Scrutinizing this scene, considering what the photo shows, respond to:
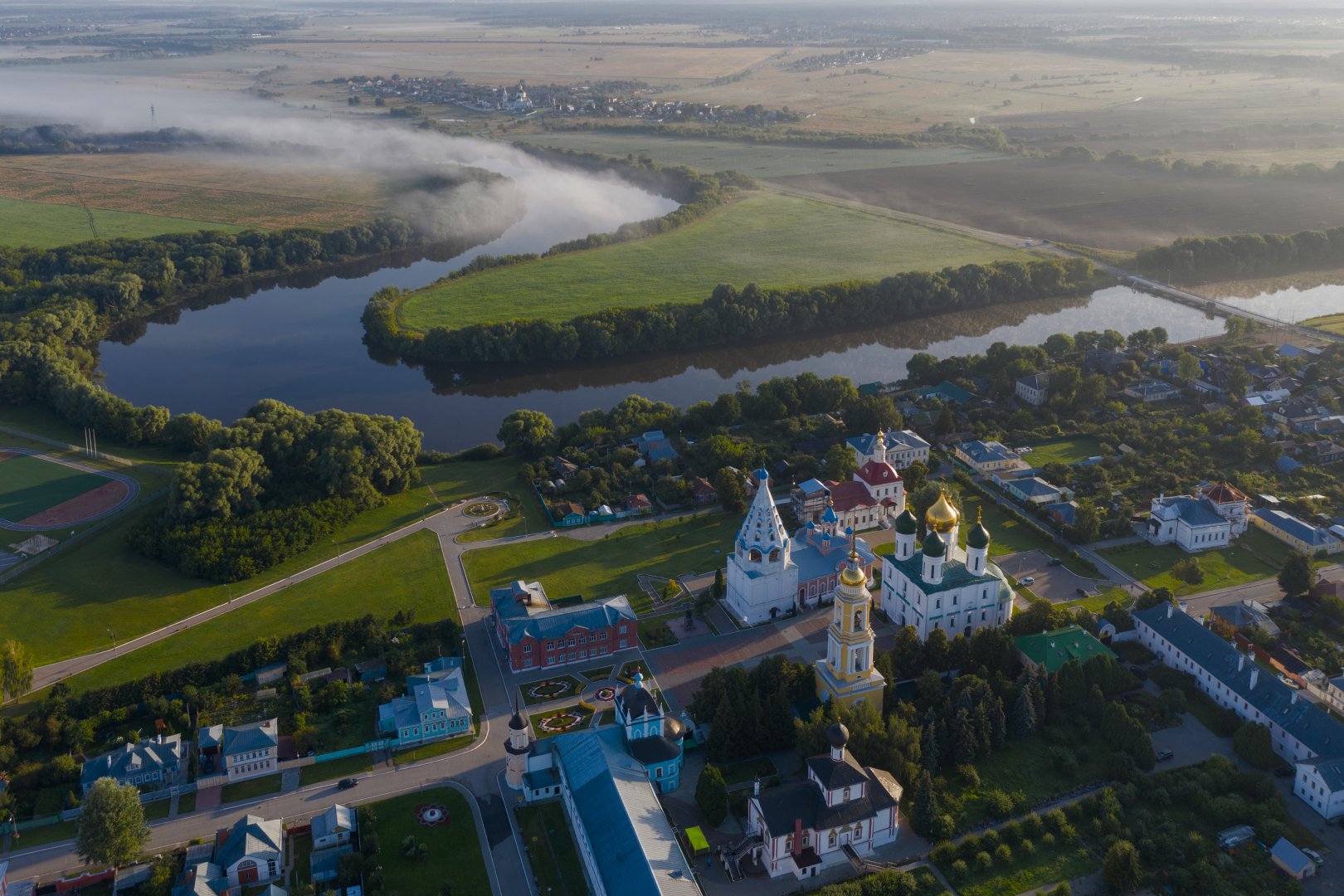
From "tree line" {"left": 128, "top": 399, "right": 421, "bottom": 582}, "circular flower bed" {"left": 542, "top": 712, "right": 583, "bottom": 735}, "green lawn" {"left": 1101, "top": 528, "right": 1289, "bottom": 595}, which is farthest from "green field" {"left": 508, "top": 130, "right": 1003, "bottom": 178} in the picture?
"circular flower bed" {"left": 542, "top": 712, "right": 583, "bottom": 735}

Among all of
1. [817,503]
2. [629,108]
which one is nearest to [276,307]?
[817,503]

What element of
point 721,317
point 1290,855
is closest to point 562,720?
point 1290,855

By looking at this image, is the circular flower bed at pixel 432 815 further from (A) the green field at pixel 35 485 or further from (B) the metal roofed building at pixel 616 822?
(A) the green field at pixel 35 485

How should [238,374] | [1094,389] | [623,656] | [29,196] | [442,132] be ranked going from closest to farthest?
[623,656] < [1094,389] < [238,374] < [29,196] < [442,132]

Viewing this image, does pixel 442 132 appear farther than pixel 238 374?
Yes

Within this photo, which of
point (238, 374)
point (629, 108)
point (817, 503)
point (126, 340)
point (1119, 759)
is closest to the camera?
point (1119, 759)

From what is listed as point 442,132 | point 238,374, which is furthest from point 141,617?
point 442,132

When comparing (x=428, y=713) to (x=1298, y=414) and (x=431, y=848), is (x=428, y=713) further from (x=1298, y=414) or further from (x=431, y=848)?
(x=1298, y=414)

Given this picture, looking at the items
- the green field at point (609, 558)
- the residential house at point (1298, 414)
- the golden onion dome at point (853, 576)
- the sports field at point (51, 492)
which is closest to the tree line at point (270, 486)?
the sports field at point (51, 492)

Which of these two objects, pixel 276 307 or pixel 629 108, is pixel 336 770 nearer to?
pixel 276 307
